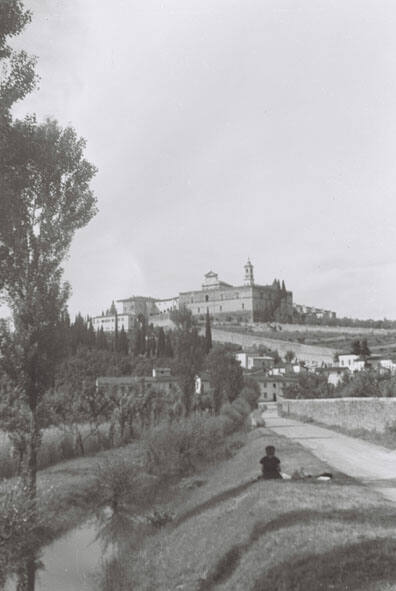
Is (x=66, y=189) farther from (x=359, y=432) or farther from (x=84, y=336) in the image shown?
(x=84, y=336)

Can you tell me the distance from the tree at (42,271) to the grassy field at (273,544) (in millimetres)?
2986

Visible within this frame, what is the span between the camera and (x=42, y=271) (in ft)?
43.4

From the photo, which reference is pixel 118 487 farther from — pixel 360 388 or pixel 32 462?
pixel 360 388

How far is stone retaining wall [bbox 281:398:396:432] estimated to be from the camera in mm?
24467

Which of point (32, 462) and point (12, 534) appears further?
point (32, 462)

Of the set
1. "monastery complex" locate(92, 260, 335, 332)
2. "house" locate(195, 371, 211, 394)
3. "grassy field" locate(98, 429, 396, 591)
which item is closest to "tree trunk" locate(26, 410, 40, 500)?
"grassy field" locate(98, 429, 396, 591)

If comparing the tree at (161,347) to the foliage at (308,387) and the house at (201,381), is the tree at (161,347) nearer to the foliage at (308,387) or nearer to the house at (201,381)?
the foliage at (308,387)

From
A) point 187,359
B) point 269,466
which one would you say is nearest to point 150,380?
point 187,359

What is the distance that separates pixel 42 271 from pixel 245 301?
12755cm

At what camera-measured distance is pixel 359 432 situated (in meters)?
27.2

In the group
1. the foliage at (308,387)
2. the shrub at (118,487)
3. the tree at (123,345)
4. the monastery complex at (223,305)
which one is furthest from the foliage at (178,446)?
the monastery complex at (223,305)

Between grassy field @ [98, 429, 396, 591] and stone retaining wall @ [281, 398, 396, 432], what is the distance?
10962mm

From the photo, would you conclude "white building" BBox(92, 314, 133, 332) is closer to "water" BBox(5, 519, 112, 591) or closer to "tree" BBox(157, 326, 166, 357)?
"tree" BBox(157, 326, 166, 357)

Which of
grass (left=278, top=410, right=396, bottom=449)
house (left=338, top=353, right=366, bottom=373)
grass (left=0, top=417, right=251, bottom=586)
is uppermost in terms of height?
house (left=338, top=353, right=366, bottom=373)
